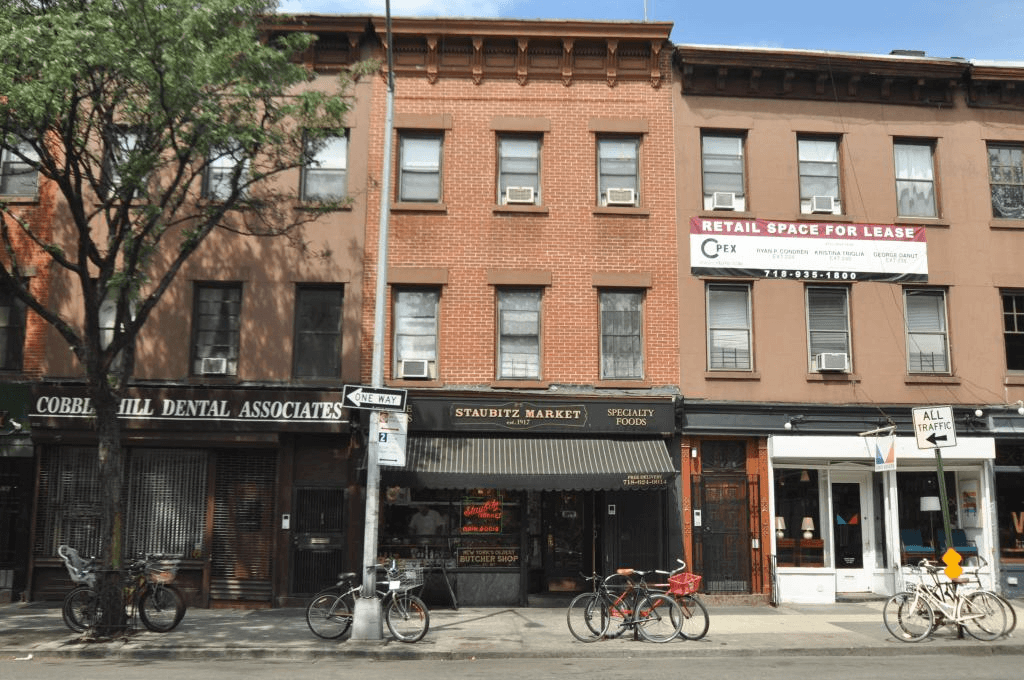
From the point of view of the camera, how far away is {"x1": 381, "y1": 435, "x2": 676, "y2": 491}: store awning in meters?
15.7

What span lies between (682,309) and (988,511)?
277 inches

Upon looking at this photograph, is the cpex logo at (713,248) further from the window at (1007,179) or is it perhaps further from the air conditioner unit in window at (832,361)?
the window at (1007,179)

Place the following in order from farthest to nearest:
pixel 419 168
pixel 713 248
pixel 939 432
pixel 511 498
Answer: pixel 419 168
pixel 713 248
pixel 511 498
pixel 939 432

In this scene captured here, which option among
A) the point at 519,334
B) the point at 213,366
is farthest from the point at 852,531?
the point at 213,366

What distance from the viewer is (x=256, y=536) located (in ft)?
54.6

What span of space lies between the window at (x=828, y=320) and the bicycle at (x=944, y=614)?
5585mm

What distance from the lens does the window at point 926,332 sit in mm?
17938

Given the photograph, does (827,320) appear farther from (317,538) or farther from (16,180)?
(16,180)

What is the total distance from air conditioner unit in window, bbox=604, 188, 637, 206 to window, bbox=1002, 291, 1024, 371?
25.7 ft

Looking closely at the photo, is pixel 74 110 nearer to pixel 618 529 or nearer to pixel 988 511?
pixel 618 529

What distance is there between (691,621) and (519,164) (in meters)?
9.44

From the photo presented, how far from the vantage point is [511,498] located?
17.1m

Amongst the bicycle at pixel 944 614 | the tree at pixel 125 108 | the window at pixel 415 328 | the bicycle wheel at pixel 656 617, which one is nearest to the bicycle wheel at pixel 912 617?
the bicycle at pixel 944 614

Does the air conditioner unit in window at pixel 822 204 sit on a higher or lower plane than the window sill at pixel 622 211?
higher
